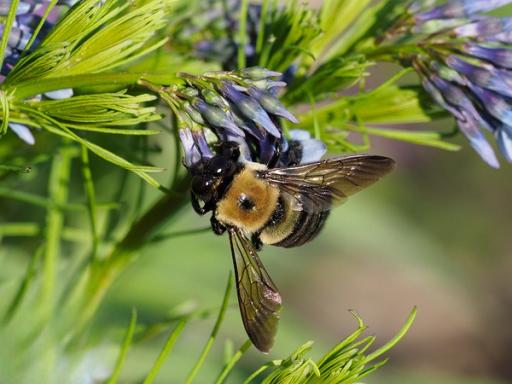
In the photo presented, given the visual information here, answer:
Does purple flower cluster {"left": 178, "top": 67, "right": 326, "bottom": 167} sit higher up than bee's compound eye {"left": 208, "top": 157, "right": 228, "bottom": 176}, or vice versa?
purple flower cluster {"left": 178, "top": 67, "right": 326, "bottom": 167}

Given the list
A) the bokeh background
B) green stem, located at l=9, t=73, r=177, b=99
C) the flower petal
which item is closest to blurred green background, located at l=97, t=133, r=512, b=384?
the bokeh background

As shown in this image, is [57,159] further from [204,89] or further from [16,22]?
[204,89]

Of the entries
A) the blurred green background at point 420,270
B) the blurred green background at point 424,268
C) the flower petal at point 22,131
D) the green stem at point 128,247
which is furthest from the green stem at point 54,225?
the blurred green background at point 424,268

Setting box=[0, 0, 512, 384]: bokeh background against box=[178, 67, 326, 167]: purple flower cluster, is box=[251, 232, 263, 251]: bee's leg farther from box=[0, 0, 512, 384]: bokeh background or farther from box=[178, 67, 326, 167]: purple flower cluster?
box=[0, 0, 512, 384]: bokeh background

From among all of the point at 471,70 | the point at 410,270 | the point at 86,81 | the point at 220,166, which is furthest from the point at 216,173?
the point at 410,270

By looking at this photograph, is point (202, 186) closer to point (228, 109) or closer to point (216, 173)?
point (216, 173)

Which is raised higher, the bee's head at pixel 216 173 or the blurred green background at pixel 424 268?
the bee's head at pixel 216 173

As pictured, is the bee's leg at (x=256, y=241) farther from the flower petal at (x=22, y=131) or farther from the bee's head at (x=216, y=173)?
the flower petal at (x=22, y=131)

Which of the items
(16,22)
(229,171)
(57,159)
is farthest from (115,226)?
(16,22)
